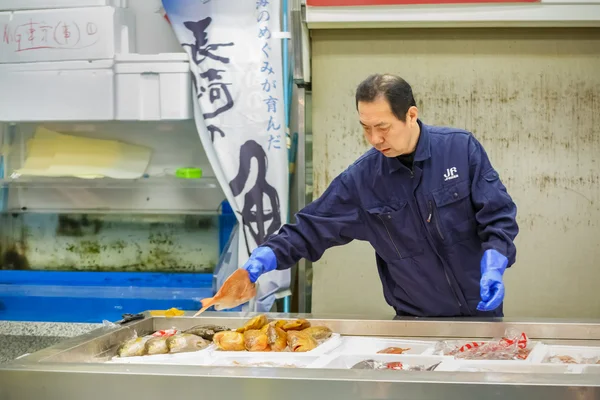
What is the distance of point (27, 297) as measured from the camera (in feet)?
11.6

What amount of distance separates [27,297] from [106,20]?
4.77 ft

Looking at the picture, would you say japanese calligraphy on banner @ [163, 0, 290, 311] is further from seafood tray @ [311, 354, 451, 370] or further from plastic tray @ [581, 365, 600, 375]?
plastic tray @ [581, 365, 600, 375]

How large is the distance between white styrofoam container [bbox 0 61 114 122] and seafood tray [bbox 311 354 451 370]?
233 cm

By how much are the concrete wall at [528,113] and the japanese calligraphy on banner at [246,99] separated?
11.7 inches

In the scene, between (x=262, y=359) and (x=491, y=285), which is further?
(x=491, y=285)

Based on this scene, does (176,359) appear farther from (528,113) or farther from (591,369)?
(528,113)

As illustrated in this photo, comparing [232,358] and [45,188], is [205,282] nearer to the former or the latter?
[45,188]

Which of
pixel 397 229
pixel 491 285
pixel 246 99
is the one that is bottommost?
pixel 491 285

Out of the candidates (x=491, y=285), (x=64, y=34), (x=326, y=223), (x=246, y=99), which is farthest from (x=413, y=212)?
(x=64, y=34)

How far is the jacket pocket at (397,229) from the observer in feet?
7.35

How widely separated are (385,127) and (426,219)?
1.06 ft

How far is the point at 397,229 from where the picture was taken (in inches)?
89.0

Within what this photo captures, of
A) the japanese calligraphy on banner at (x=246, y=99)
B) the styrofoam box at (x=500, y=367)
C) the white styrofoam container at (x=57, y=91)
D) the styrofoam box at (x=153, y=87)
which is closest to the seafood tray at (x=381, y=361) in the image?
the styrofoam box at (x=500, y=367)

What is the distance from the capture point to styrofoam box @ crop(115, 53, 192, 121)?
11.6 feet
